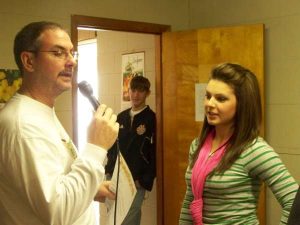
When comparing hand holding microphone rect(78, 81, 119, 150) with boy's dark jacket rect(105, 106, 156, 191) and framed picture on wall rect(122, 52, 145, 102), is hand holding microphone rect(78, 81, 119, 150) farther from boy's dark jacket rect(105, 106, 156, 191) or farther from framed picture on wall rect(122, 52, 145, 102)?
framed picture on wall rect(122, 52, 145, 102)

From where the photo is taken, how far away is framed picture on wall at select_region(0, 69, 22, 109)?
7.78ft

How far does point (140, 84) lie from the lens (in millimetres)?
3363

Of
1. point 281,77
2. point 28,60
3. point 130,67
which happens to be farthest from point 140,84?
point 28,60

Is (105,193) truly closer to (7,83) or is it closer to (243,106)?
(243,106)

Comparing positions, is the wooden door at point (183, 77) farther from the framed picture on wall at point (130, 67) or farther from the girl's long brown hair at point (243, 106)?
the girl's long brown hair at point (243, 106)

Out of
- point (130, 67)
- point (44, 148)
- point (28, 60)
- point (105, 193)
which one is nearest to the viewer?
point (44, 148)

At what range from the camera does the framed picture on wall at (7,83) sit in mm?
2371

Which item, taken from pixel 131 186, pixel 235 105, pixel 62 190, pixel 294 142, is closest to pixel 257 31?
pixel 294 142

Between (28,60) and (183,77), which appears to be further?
(183,77)

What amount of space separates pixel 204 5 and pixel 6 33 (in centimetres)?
156

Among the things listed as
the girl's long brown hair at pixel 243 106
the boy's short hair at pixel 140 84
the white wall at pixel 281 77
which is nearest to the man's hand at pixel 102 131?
the girl's long brown hair at pixel 243 106

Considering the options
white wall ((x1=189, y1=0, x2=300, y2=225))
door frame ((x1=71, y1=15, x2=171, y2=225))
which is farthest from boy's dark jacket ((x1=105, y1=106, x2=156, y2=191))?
white wall ((x1=189, y1=0, x2=300, y2=225))

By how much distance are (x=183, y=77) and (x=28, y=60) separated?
1.94 meters

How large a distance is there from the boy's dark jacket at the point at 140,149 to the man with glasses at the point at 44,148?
1.96m
